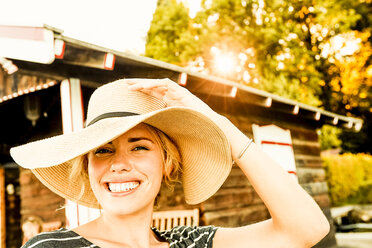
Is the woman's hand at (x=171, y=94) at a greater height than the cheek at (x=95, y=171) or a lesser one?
greater

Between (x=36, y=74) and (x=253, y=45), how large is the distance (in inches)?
650

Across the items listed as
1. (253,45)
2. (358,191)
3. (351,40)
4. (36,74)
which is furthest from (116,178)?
(351,40)

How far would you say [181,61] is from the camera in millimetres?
19312

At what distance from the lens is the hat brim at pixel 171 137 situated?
1.40 meters

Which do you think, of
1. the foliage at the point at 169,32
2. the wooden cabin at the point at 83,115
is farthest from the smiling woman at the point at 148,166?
the foliage at the point at 169,32

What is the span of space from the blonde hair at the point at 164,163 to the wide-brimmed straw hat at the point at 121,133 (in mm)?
29

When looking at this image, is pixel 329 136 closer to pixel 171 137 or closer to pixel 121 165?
pixel 171 137

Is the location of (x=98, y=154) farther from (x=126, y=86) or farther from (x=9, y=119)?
(x=9, y=119)

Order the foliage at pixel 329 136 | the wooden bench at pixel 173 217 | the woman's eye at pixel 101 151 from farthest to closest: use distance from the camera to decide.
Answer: the foliage at pixel 329 136 → the wooden bench at pixel 173 217 → the woman's eye at pixel 101 151

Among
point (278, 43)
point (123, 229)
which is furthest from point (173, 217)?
point (278, 43)

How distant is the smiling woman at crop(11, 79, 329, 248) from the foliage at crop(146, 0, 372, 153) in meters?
15.7

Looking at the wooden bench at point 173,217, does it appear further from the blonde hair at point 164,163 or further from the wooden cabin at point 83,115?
the blonde hair at point 164,163

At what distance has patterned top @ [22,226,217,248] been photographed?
4.15 ft

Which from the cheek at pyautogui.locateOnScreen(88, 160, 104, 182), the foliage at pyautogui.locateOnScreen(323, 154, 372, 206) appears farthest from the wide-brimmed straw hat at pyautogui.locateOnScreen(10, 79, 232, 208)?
the foliage at pyautogui.locateOnScreen(323, 154, 372, 206)
